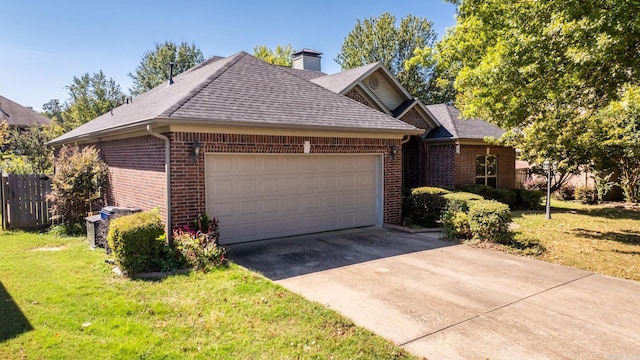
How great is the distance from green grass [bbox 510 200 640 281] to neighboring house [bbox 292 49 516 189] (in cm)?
286

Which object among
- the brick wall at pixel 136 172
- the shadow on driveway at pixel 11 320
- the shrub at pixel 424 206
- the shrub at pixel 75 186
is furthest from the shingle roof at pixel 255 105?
the shadow on driveway at pixel 11 320

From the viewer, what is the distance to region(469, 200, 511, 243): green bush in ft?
31.1

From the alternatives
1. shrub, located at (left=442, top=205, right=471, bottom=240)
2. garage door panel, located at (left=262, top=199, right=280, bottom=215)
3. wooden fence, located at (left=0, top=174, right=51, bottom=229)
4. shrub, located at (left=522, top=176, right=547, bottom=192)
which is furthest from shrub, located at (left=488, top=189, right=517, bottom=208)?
wooden fence, located at (left=0, top=174, right=51, bottom=229)

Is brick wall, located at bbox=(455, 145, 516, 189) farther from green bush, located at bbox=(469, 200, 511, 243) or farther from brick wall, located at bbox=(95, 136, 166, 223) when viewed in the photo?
brick wall, located at bbox=(95, 136, 166, 223)

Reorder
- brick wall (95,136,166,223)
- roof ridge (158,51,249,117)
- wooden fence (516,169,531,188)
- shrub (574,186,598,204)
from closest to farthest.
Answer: roof ridge (158,51,249,117), brick wall (95,136,166,223), shrub (574,186,598,204), wooden fence (516,169,531,188)

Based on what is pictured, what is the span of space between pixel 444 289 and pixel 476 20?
776 cm

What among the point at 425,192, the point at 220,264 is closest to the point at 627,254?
the point at 425,192

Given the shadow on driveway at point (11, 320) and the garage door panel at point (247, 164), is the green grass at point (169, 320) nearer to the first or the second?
the shadow on driveway at point (11, 320)

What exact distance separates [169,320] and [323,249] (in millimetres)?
4356

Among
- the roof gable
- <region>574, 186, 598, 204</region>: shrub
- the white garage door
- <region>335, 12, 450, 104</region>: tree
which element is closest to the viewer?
the white garage door

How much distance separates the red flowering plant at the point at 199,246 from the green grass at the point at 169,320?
0.39m

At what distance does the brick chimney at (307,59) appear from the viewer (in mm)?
23062

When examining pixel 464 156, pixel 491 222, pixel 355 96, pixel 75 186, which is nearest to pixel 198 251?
pixel 75 186

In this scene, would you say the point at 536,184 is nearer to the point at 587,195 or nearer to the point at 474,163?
the point at 587,195
